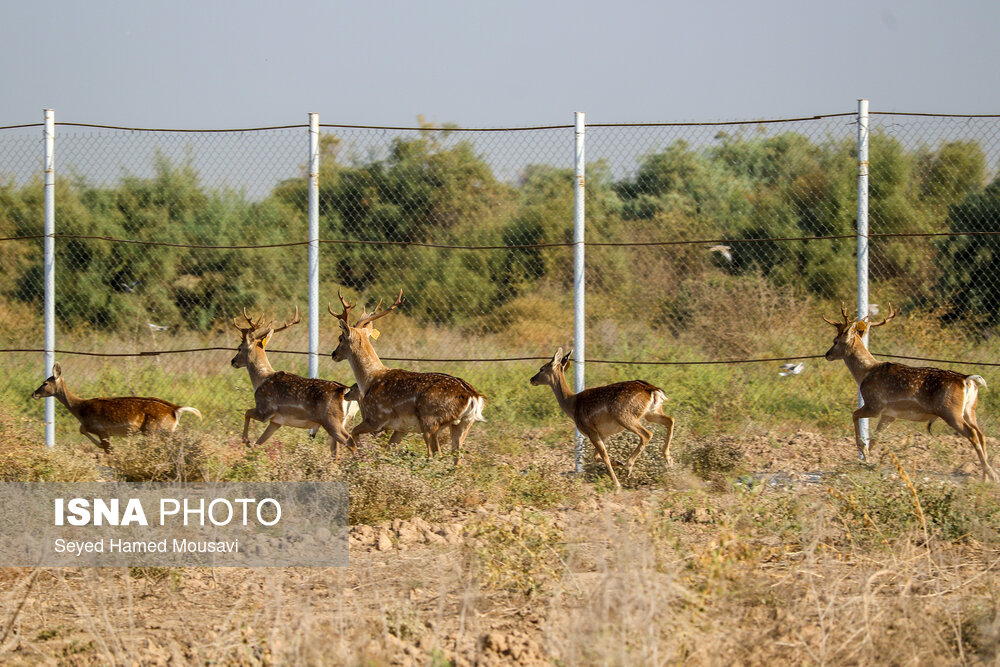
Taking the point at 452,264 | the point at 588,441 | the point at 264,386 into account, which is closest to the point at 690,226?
the point at 452,264

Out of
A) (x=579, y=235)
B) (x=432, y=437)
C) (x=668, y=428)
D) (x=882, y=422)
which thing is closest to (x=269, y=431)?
(x=432, y=437)

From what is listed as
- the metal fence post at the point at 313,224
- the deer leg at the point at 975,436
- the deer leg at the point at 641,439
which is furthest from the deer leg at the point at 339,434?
the deer leg at the point at 975,436

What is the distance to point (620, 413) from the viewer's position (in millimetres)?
9484

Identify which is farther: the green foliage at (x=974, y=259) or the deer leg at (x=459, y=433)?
the green foliage at (x=974, y=259)

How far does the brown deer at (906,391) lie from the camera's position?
9.57 meters

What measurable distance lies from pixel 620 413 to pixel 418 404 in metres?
1.80

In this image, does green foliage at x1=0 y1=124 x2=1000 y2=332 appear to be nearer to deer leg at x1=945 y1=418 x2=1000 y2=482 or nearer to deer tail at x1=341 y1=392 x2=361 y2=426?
deer tail at x1=341 y1=392 x2=361 y2=426

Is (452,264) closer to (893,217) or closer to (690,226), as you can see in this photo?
(690,226)

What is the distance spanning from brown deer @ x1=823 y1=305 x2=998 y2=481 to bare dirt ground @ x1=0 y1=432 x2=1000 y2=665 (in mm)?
1889

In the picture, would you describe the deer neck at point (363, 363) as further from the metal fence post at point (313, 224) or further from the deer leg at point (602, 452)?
the deer leg at point (602, 452)

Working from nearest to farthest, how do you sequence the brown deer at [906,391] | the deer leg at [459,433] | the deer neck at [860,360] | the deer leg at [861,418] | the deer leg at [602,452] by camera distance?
the deer leg at [602,452], the brown deer at [906,391], the deer leg at [459,433], the deer leg at [861,418], the deer neck at [860,360]

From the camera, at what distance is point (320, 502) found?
7820 mm

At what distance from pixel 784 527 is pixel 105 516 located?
4.68 meters

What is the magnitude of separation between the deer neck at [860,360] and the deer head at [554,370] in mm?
2776
